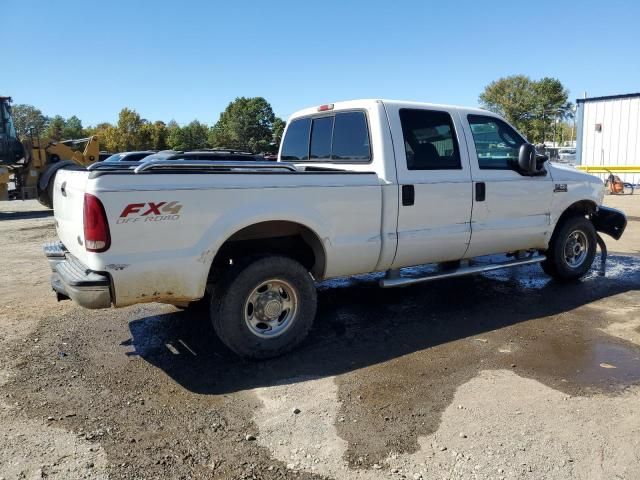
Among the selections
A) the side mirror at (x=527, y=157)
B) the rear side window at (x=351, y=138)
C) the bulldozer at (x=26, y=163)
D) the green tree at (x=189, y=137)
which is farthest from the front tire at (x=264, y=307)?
the green tree at (x=189, y=137)

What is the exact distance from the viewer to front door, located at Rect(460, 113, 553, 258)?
5312 mm

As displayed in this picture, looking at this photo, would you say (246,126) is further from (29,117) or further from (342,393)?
(342,393)

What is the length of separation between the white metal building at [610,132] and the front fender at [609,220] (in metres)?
16.6

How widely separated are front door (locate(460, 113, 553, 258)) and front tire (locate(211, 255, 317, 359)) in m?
2.04

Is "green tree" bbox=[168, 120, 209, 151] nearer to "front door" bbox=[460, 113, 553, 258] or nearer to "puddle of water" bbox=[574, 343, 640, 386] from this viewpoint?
"front door" bbox=[460, 113, 553, 258]

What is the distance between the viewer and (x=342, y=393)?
12.0ft

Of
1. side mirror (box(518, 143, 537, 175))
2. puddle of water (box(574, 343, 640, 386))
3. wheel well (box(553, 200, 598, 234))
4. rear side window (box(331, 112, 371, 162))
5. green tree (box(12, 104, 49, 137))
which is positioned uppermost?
green tree (box(12, 104, 49, 137))

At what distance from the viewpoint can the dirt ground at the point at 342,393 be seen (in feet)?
9.34

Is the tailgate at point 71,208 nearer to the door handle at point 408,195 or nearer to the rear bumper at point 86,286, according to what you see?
the rear bumper at point 86,286

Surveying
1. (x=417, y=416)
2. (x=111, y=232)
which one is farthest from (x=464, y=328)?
(x=111, y=232)

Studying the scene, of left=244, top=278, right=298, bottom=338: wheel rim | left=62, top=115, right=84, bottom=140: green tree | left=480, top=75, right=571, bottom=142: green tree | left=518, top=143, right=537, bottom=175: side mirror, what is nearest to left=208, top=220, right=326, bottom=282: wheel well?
left=244, top=278, right=298, bottom=338: wheel rim

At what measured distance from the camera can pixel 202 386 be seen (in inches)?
149

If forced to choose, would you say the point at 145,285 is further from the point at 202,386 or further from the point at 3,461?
the point at 3,461

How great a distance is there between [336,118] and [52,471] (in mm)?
3878
